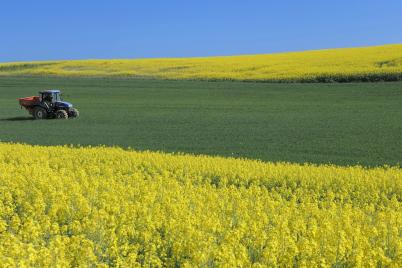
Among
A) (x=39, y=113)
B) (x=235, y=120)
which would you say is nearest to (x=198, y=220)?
(x=235, y=120)

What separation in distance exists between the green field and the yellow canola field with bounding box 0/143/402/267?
15.7 ft

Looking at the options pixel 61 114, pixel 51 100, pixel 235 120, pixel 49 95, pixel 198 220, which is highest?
pixel 49 95

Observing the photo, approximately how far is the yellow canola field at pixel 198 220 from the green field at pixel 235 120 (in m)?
4.80

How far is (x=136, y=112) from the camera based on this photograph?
3578cm

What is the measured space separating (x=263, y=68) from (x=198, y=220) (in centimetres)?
5107

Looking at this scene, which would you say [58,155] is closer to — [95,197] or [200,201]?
[95,197]

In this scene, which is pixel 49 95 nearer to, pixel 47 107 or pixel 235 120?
pixel 47 107

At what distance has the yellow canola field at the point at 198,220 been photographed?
6.81m

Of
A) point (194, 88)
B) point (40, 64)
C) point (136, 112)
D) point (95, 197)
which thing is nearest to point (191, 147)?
point (95, 197)

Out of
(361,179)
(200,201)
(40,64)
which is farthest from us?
(40,64)

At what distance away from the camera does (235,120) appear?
101 ft

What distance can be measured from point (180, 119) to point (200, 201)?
2137 cm

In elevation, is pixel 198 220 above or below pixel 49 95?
below

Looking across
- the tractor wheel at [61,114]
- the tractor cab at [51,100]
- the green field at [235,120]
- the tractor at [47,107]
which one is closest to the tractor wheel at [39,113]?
the tractor at [47,107]
